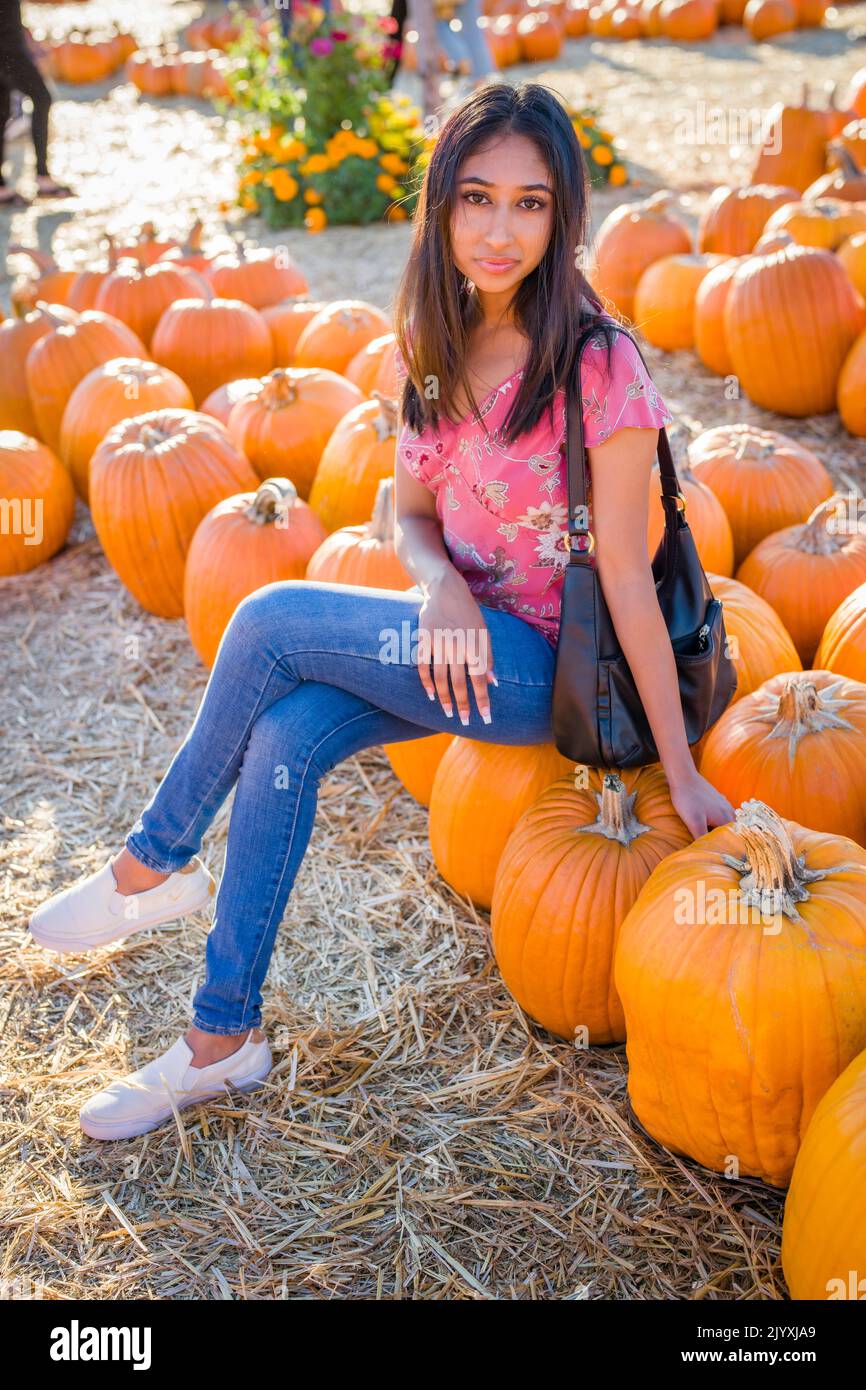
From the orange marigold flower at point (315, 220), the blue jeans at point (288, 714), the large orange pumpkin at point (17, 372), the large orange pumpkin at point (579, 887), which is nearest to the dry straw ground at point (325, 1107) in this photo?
the large orange pumpkin at point (579, 887)

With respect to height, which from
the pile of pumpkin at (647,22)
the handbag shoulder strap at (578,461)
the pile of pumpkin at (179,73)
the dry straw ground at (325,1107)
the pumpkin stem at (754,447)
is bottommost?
the dry straw ground at (325,1107)

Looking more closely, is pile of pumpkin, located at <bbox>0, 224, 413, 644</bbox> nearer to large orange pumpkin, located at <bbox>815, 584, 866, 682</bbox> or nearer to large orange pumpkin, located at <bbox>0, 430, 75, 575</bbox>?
large orange pumpkin, located at <bbox>0, 430, 75, 575</bbox>

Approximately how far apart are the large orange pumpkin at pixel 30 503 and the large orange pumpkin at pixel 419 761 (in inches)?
72.2

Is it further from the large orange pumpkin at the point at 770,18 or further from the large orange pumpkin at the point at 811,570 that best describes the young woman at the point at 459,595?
the large orange pumpkin at the point at 770,18

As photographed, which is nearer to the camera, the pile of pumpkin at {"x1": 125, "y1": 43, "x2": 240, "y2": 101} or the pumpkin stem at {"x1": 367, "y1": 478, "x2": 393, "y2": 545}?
the pumpkin stem at {"x1": 367, "y1": 478, "x2": 393, "y2": 545}

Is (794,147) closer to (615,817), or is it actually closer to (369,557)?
(369,557)

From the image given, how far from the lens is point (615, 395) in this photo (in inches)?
80.4

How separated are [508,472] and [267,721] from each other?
0.63 m

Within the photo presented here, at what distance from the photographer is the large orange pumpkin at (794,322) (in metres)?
4.38

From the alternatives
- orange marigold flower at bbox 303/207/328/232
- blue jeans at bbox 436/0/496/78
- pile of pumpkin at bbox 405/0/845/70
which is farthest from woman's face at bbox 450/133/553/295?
pile of pumpkin at bbox 405/0/845/70

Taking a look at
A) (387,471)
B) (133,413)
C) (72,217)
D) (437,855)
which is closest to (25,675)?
(133,413)

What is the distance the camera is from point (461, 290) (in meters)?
2.25

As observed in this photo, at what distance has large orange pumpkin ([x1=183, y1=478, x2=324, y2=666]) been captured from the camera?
3.36m

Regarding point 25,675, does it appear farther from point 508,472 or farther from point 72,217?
point 72,217
